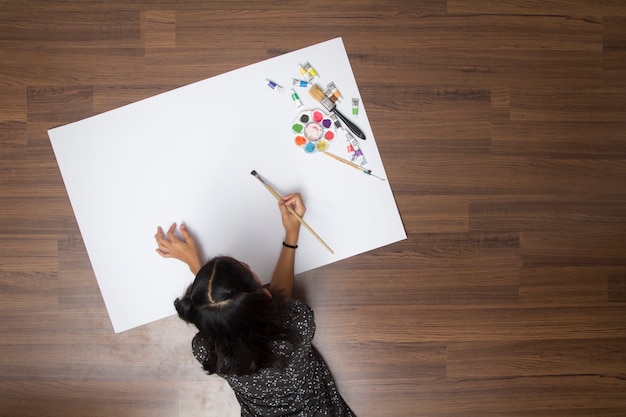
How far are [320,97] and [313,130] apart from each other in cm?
7

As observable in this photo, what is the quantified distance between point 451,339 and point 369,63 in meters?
0.62

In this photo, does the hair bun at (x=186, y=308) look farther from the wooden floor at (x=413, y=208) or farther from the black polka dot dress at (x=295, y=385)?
the wooden floor at (x=413, y=208)

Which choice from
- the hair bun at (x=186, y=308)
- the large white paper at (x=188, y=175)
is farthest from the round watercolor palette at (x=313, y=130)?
the hair bun at (x=186, y=308)

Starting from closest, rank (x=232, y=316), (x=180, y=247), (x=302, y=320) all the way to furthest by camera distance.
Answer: (x=232, y=316) < (x=302, y=320) < (x=180, y=247)

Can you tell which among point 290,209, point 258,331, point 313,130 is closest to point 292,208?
point 290,209

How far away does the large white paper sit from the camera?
105 cm

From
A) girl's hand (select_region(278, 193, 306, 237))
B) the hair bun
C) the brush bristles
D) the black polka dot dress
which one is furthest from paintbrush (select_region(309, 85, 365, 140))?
the hair bun

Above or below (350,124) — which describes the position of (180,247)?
below

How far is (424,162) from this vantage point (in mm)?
1101

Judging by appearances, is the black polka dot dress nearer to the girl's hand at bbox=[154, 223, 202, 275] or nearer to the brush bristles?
the girl's hand at bbox=[154, 223, 202, 275]

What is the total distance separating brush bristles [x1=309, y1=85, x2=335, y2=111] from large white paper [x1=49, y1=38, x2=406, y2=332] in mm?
12

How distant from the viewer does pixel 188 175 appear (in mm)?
1053

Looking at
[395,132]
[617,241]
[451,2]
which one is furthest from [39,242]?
[617,241]

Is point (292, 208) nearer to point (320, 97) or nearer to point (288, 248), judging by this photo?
point (288, 248)
